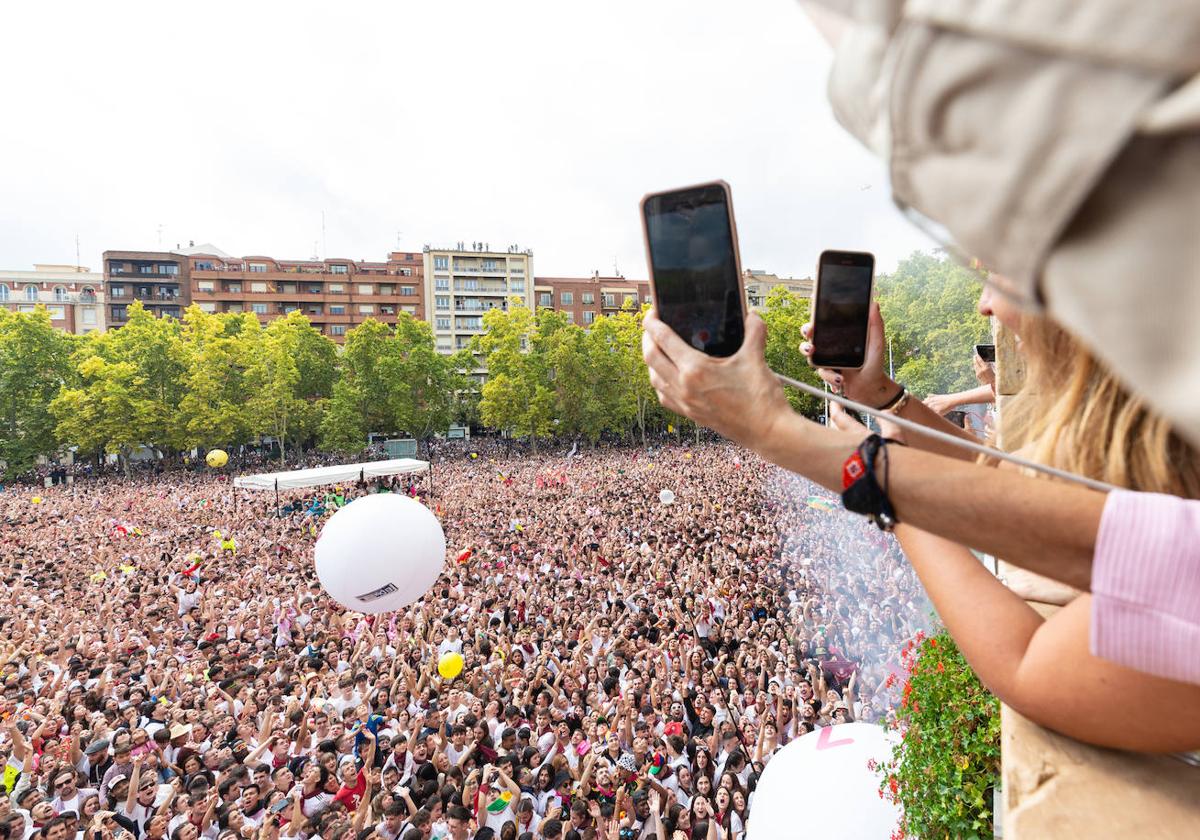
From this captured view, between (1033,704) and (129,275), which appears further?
(129,275)

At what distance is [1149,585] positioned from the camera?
749 mm

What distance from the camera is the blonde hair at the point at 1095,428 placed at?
3.00ft

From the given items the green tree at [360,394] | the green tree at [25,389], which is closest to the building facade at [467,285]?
the green tree at [360,394]

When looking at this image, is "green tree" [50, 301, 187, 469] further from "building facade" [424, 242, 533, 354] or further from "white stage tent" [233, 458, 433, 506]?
"building facade" [424, 242, 533, 354]

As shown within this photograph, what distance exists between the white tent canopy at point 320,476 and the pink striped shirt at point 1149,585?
21423mm

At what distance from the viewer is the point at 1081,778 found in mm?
1140

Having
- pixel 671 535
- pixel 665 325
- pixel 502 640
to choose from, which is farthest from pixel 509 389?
pixel 665 325

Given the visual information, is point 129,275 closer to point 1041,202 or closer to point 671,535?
point 671,535

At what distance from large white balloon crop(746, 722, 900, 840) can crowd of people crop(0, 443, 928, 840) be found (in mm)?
1253

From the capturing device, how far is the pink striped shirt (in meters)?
0.73

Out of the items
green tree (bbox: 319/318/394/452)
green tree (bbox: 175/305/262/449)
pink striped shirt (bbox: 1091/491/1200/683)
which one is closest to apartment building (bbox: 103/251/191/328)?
green tree (bbox: 175/305/262/449)

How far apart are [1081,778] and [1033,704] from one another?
21cm

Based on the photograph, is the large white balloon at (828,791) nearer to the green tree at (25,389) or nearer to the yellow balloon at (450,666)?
the yellow balloon at (450,666)

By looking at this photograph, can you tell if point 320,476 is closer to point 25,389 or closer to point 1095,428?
point 1095,428
